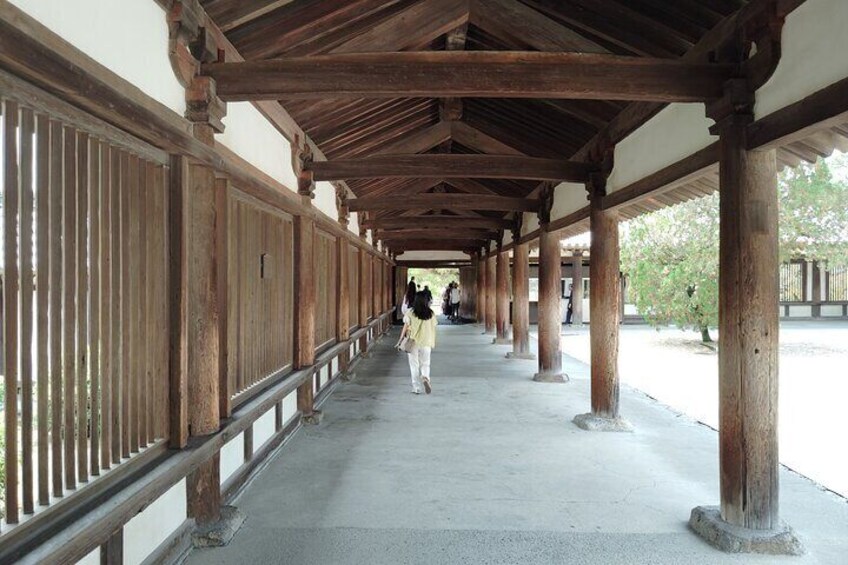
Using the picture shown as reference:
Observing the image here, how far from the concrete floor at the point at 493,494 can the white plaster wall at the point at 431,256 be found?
49.0 feet

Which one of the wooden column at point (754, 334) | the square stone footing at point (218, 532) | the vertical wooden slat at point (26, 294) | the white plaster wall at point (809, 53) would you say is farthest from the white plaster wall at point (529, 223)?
the vertical wooden slat at point (26, 294)

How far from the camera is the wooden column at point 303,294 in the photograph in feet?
18.5

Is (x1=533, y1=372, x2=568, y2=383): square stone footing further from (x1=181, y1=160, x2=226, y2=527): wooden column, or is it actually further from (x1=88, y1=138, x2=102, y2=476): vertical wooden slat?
(x1=88, y1=138, x2=102, y2=476): vertical wooden slat

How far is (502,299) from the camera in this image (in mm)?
14625

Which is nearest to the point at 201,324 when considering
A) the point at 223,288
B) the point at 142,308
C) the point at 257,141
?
the point at 223,288

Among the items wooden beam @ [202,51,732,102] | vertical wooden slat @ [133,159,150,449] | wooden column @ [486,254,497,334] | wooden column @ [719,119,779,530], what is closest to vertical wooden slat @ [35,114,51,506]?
vertical wooden slat @ [133,159,150,449]

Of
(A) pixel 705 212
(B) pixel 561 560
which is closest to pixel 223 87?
(B) pixel 561 560

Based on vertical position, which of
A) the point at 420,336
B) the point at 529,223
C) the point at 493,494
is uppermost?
the point at 529,223

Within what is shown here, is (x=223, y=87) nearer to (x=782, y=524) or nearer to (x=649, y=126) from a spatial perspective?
(x=649, y=126)

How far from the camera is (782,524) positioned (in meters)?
3.34

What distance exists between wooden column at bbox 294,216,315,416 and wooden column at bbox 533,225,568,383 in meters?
4.15

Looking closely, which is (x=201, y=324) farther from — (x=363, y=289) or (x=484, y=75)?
(x=363, y=289)

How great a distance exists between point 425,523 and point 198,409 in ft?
5.27

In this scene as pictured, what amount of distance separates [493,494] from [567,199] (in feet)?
15.7
